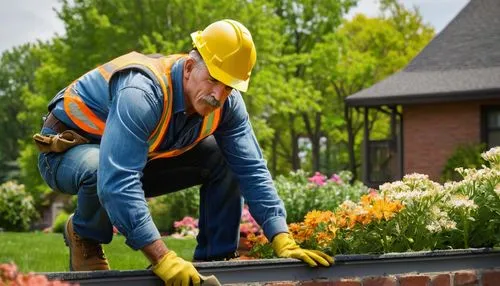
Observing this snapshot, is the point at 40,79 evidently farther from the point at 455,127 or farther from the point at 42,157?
the point at 42,157

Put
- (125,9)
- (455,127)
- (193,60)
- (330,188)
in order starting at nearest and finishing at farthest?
(193,60)
(330,188)
(455,127)
(125,9)

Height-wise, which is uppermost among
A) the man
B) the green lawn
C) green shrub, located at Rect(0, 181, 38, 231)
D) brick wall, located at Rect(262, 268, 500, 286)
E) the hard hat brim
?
the hard hat brim

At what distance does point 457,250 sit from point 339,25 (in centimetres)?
3483

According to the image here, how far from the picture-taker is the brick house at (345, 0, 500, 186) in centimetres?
2214

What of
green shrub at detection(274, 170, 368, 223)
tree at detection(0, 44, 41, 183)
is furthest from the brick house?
tree at detection(0, 44, 41, 183)

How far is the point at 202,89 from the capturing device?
4078 mm

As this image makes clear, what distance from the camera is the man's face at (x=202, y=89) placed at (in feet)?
13.4

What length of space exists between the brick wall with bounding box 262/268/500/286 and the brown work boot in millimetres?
1022

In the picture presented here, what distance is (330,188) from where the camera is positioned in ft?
45.8

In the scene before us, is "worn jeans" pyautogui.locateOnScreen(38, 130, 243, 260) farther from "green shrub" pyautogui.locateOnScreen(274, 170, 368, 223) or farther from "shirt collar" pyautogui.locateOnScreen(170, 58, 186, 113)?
"green shrub" pyautogui.locateOnScreen(274, 170, 368, 223)

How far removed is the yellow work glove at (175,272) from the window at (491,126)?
62.7 feet

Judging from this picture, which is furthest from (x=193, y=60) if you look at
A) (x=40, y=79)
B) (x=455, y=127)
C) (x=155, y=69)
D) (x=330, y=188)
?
(x=40, y=79)

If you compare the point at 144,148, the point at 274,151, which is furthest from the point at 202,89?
the point at 274,151

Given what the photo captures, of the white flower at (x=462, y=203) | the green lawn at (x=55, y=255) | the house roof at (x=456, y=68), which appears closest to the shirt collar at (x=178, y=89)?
the white flower at (x=462, y=203)
